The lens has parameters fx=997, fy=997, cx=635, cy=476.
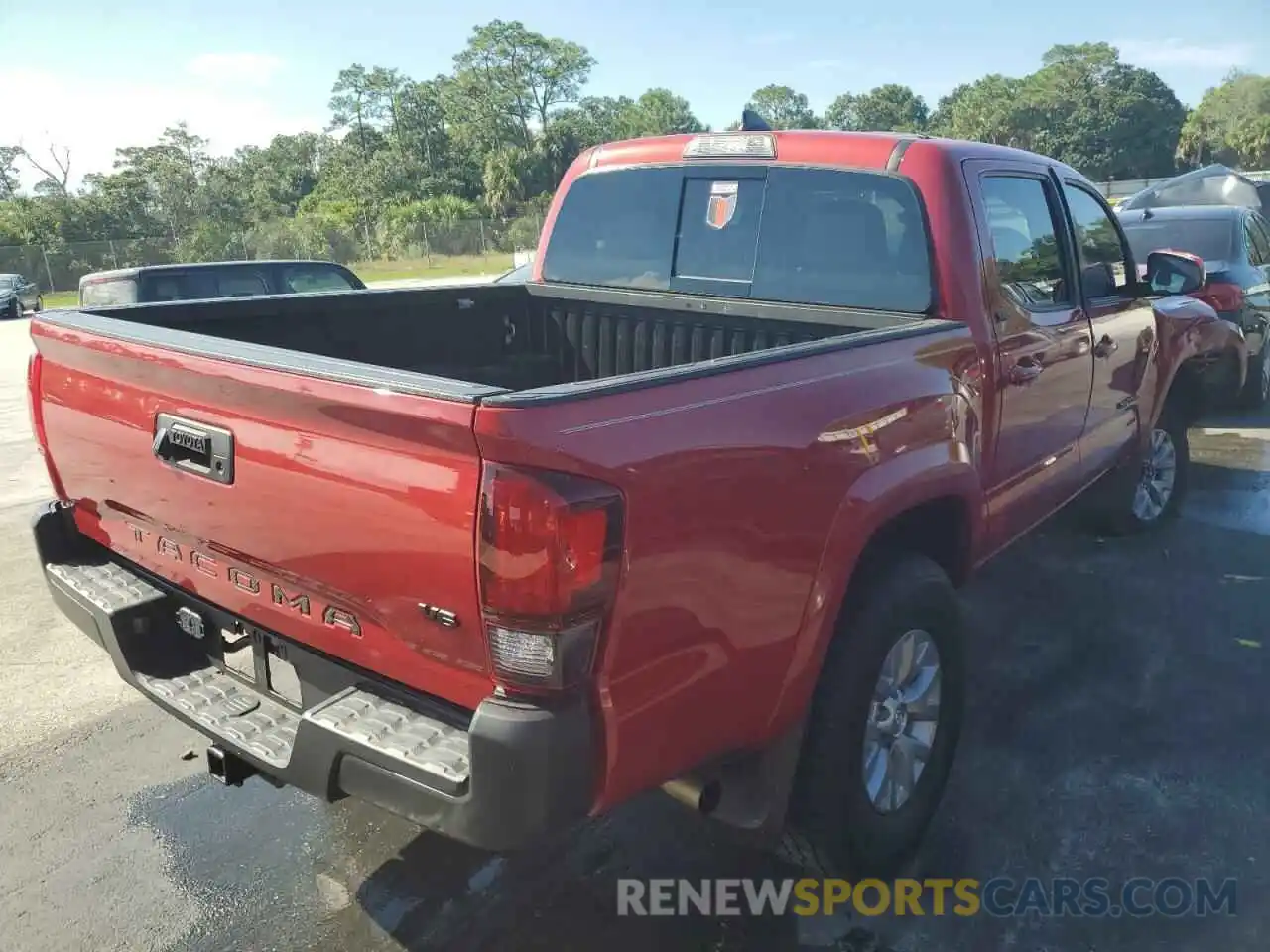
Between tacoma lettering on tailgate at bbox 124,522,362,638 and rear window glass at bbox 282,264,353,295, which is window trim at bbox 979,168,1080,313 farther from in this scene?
rear window glass at bbox 282,264,353,295

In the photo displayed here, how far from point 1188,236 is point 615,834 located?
8.06 metres

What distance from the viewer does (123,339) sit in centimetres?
254

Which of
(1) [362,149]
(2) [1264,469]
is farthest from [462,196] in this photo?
(2) [1264,469]

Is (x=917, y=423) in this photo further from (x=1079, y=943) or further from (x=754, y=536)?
(x=1079, y=943)

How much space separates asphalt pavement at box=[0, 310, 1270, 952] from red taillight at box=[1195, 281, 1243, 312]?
14.3ft

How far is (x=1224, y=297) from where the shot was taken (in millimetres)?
7910

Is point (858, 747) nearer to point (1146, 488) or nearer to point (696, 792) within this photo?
point (696, 792)

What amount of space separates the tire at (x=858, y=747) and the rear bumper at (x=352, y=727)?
830 mm

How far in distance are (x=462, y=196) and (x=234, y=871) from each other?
2857 inches

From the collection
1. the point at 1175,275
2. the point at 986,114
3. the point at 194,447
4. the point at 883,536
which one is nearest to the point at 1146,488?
the point at 1175,275

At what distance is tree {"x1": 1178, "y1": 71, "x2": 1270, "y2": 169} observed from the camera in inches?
2623

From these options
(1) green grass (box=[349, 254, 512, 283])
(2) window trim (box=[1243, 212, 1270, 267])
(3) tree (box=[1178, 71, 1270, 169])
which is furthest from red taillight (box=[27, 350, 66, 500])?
(3) tree (box=[1178, 71, 1270, 169])

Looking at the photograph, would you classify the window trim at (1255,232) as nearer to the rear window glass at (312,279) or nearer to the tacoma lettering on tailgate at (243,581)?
the rear window glass at (312,279)

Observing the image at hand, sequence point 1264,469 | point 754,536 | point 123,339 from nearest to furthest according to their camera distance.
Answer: point 754,536 < point 123,339 < point 1264,469
